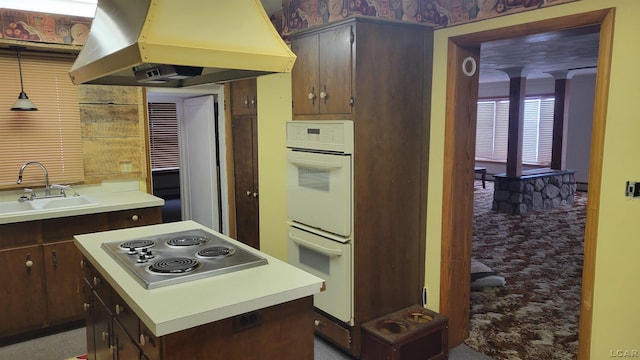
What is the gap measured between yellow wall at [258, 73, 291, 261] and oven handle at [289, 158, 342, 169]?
85 centimetres

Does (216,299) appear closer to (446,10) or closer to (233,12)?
(233,12)

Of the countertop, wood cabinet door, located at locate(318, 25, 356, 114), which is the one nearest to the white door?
the countertop

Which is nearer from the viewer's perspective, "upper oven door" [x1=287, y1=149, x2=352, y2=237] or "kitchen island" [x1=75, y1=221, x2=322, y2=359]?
"kitchen island" [x1=75, y1=221, x2=322, y2=359]

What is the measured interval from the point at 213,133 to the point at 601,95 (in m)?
3.76

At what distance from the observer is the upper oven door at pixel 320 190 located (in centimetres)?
278

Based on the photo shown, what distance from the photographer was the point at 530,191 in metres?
7.69

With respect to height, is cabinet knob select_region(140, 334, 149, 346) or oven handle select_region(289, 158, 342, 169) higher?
oven handle select_region(289, 158, 342, 169)

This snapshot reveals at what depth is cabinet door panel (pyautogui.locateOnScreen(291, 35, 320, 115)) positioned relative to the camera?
9.83 feet

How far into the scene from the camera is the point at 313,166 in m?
2.98

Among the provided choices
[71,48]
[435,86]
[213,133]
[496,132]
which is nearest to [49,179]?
[71,48]

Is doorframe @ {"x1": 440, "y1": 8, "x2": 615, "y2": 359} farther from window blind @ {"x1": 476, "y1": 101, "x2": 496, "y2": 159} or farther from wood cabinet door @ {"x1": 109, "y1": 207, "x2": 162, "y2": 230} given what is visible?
window blind @ {"x1": 476, "y1": 101, "x2": 496, "y2": 159}

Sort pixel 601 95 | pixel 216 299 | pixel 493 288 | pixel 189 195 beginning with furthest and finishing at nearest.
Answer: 1. pixel 189 195
2. pixel 493 288
3. pixel 601 95
4. pixel 216 299

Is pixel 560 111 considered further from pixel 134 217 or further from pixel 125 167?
pixel 134 217

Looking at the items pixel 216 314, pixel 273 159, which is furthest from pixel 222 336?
pixel 273 159
